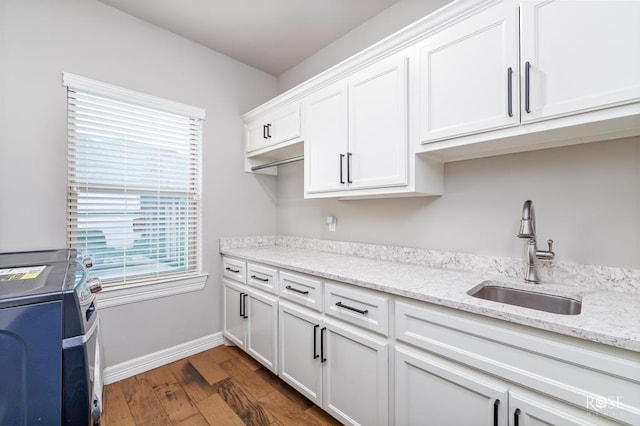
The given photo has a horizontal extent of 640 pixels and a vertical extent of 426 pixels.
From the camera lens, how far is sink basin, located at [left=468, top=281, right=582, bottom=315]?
4.16 feet

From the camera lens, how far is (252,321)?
2252 mm

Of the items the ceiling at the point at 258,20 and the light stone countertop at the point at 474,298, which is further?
the ceiling at the point at 258,20

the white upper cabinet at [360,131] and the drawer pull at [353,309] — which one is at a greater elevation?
the white upper cabinet at [360,131]

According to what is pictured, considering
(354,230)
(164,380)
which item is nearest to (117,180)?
(164,380)

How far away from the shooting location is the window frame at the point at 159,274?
1.95 m

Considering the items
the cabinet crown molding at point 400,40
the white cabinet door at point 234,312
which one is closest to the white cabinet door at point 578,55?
the cabinet crown molding at point 400,40

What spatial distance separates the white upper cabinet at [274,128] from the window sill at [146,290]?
1.35 meters

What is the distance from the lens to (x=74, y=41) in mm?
1954

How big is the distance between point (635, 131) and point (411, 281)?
1.13 meters

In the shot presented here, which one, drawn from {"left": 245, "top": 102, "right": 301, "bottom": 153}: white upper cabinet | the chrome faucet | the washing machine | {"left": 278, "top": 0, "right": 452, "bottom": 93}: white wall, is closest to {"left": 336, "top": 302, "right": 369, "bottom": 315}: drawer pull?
the chrome faucet

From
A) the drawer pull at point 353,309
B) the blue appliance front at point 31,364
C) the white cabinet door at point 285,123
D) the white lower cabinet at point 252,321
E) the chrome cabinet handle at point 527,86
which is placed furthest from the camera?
the white cabinet door at point 285,123

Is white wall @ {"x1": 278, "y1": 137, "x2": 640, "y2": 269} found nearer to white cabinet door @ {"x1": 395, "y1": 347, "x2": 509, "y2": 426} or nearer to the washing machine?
white cabinet door @ {"x1": 395, "y1": 347, "x2": 509, "y2": 426}

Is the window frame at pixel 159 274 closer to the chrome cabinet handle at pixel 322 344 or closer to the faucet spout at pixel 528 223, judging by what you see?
the chrome cabinet handle at pixel 322 344

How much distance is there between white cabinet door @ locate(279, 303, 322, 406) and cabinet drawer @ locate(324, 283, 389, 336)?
169 millimetres
